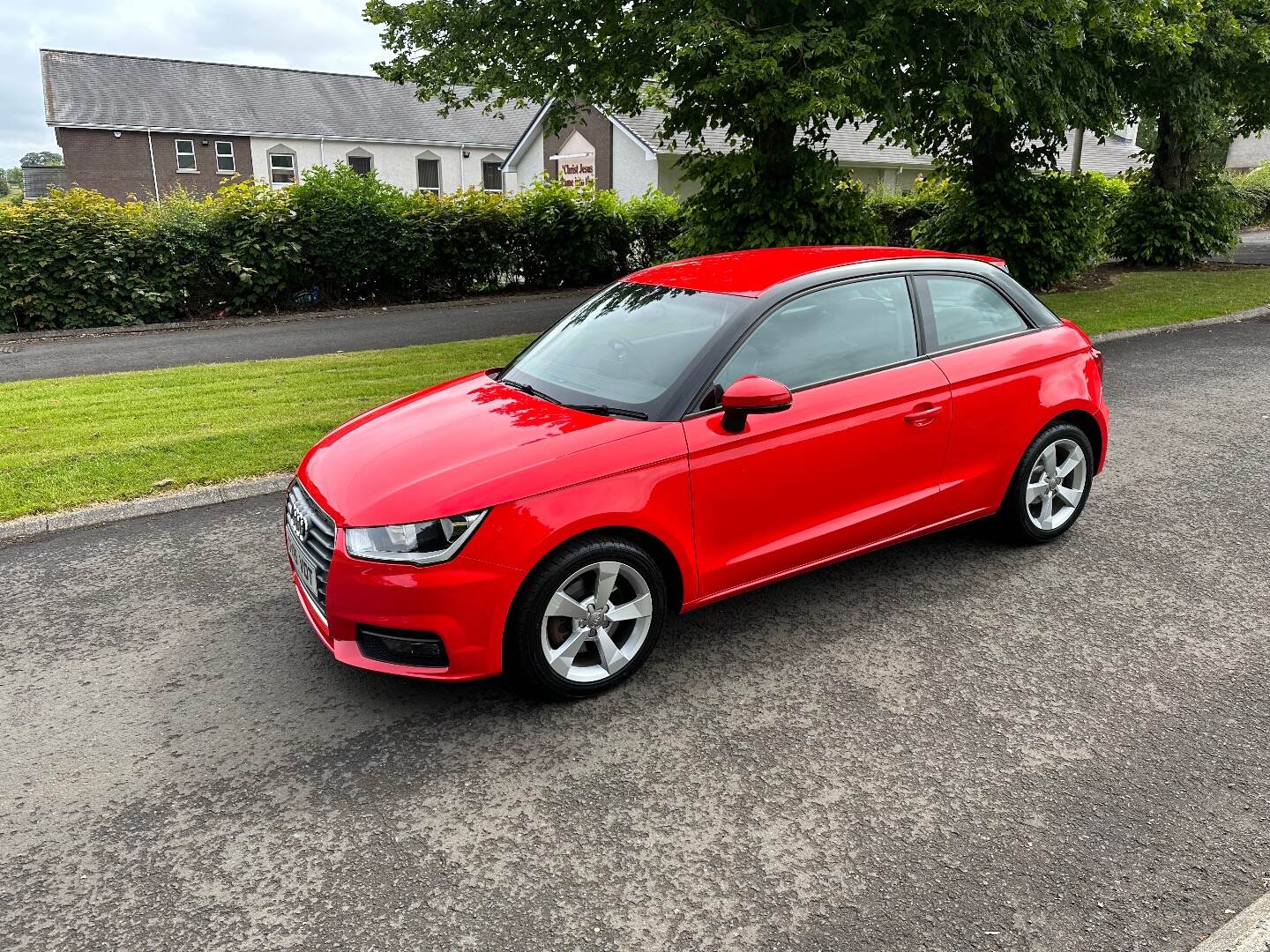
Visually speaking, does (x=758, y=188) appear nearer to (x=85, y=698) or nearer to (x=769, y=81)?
(x=769, y=81)

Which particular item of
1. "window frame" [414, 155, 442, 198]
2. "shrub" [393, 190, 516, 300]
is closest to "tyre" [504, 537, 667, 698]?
"shrub" [393, 190, 516, 300]

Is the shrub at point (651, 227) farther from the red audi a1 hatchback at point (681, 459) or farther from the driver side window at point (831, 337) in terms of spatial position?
the driver side window at point (831, 337)

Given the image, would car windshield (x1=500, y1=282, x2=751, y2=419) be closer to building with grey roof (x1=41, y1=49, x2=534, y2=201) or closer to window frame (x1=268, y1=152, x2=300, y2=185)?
building with grey roof (x1=41, y1=49, x2=534, y2=201)

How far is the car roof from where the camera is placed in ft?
15.1

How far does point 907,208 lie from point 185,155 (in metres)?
33.3

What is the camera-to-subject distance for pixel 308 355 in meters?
12.7

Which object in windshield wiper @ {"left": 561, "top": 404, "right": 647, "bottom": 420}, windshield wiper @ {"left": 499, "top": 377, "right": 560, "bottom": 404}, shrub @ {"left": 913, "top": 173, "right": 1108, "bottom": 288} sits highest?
shrub @ {"left": 913, "top": 173, "right": 1108, "bottom": 288}

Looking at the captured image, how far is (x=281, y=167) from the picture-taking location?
1706 inches

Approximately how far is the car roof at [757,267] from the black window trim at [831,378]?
0.10 meters

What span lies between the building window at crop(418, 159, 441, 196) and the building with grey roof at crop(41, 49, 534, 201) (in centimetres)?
5

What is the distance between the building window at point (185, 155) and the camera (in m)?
41.5

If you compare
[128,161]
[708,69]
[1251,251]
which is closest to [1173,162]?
[1251,251]

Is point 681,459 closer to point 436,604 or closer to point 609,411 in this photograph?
point 609,411

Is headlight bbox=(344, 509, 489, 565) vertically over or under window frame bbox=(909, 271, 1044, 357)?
under
